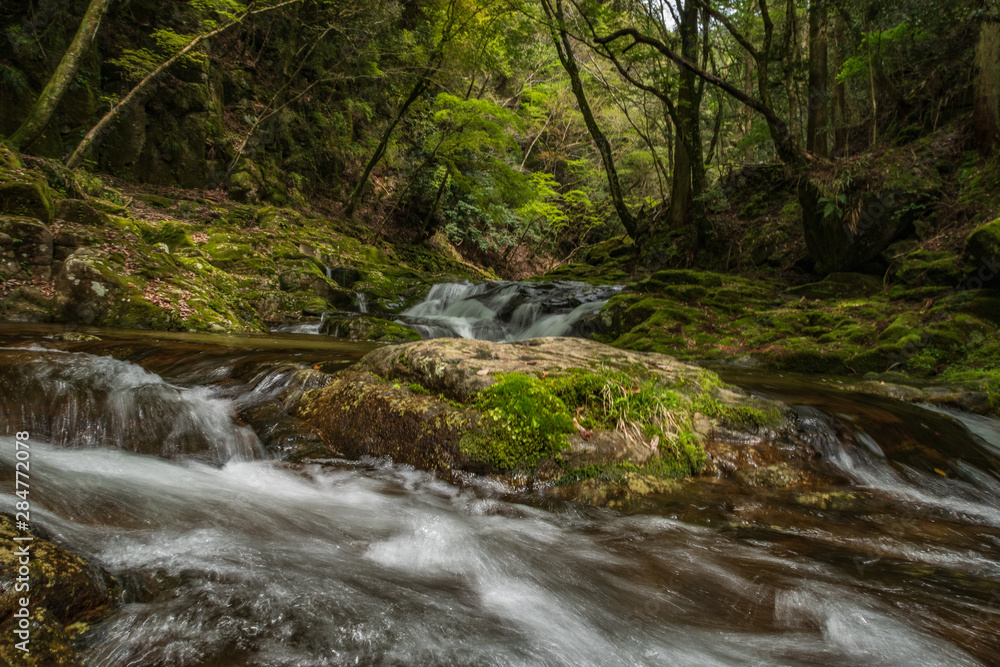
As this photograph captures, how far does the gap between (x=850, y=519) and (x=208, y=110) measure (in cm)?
1784

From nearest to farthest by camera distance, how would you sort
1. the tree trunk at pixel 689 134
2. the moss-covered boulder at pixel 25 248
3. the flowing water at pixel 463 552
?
the flowing water at pixel 463 552 < the moss-covered boulder at pixel 25 248 < the tree trunk at pixel 689 134

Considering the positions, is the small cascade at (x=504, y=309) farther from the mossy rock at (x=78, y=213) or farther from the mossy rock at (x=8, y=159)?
the mossy rock at (x=8, y=159)

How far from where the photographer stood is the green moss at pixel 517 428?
3330 mm

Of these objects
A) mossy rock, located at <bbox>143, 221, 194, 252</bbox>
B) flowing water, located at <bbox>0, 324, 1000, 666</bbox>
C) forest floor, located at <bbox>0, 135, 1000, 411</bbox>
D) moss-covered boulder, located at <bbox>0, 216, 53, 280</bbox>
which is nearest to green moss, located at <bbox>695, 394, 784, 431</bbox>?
flowing water, located at <bbox>0, 324, 1000, 666</bbox>

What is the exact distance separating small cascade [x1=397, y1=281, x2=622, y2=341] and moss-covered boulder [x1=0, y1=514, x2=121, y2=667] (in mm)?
8494

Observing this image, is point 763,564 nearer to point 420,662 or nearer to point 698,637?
point 698,637

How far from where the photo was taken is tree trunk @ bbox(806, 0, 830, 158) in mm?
10906

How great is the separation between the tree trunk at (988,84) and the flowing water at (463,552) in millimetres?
8145

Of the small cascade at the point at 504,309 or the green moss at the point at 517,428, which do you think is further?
the small cascade at the point at 504,309

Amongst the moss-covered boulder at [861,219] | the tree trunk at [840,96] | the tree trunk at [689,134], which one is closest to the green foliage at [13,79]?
the tree trunk at [689,134]

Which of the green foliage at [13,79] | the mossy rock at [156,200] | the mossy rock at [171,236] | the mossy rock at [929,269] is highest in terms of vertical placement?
the green foliage at [13,79]

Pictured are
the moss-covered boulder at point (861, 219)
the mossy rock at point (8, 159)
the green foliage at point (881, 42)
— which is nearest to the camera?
the mossy rock at point (8, 159)

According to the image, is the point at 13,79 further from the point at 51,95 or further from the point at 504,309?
the point at 504,309

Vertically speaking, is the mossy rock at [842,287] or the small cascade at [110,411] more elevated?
the mossy rock at [842,287]
